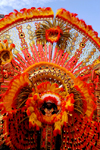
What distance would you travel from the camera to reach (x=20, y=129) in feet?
11.7

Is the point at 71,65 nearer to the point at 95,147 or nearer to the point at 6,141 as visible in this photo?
the point at 95,147

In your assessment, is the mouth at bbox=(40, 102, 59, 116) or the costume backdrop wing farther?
the mouth at bbox=(40, 102, 59, 116)

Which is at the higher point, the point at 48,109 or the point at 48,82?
the point at 48,82

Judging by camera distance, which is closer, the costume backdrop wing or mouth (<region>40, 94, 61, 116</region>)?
the costume backdrop wing

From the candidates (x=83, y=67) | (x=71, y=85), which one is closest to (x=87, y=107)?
(x=71, y=85)

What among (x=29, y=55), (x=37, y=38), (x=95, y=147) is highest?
(x=37, y=38)

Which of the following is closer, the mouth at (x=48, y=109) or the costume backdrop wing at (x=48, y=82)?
the costume backdrop wing at (x=48, y=82)

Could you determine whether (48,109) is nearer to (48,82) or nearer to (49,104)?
(49,104)

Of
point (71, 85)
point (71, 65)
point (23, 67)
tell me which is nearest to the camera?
point (71, 85)

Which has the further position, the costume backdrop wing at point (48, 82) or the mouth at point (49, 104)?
the mouth at point (49, 104)

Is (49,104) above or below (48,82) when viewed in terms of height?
below

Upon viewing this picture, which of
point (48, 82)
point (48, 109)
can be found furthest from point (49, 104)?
point (48, 82)

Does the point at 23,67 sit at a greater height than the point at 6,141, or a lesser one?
greater

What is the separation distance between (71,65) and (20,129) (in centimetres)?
184
